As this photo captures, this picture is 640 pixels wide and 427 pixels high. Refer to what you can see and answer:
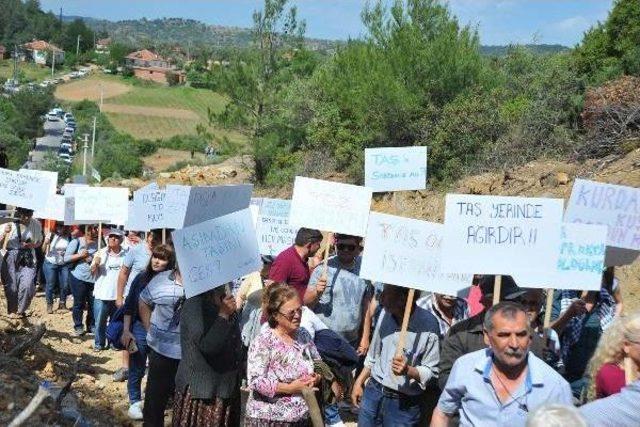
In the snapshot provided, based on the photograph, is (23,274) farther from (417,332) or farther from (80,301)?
(417,332)

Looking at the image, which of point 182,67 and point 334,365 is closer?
point 334,365

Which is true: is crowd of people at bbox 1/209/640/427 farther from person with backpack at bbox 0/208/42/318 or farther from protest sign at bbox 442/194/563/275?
person with backpack at bbox 0/208/42/318

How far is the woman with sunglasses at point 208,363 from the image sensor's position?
15.8 feet

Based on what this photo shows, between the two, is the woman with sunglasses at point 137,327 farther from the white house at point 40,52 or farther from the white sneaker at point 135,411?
the white house at point 40,52

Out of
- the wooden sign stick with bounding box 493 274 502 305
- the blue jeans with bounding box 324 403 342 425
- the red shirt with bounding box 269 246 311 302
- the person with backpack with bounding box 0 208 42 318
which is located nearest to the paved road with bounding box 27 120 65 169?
the person with backpack with bounding box 0 208 42 318

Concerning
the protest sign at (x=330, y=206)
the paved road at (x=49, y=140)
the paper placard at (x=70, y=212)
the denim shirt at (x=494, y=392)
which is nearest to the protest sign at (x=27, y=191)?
the paper placard at (x=70, y=212)

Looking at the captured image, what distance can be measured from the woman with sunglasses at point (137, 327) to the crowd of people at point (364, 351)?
0.01m

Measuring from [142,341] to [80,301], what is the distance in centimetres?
445

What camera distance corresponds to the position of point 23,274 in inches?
416

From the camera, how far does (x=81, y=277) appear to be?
36.3 feet

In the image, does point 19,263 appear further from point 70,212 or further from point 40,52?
point 40,52

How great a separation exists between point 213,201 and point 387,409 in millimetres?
1833

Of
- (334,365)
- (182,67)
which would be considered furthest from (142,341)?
(182,67)

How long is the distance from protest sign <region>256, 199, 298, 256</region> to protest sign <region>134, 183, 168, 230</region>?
3.34 feet
